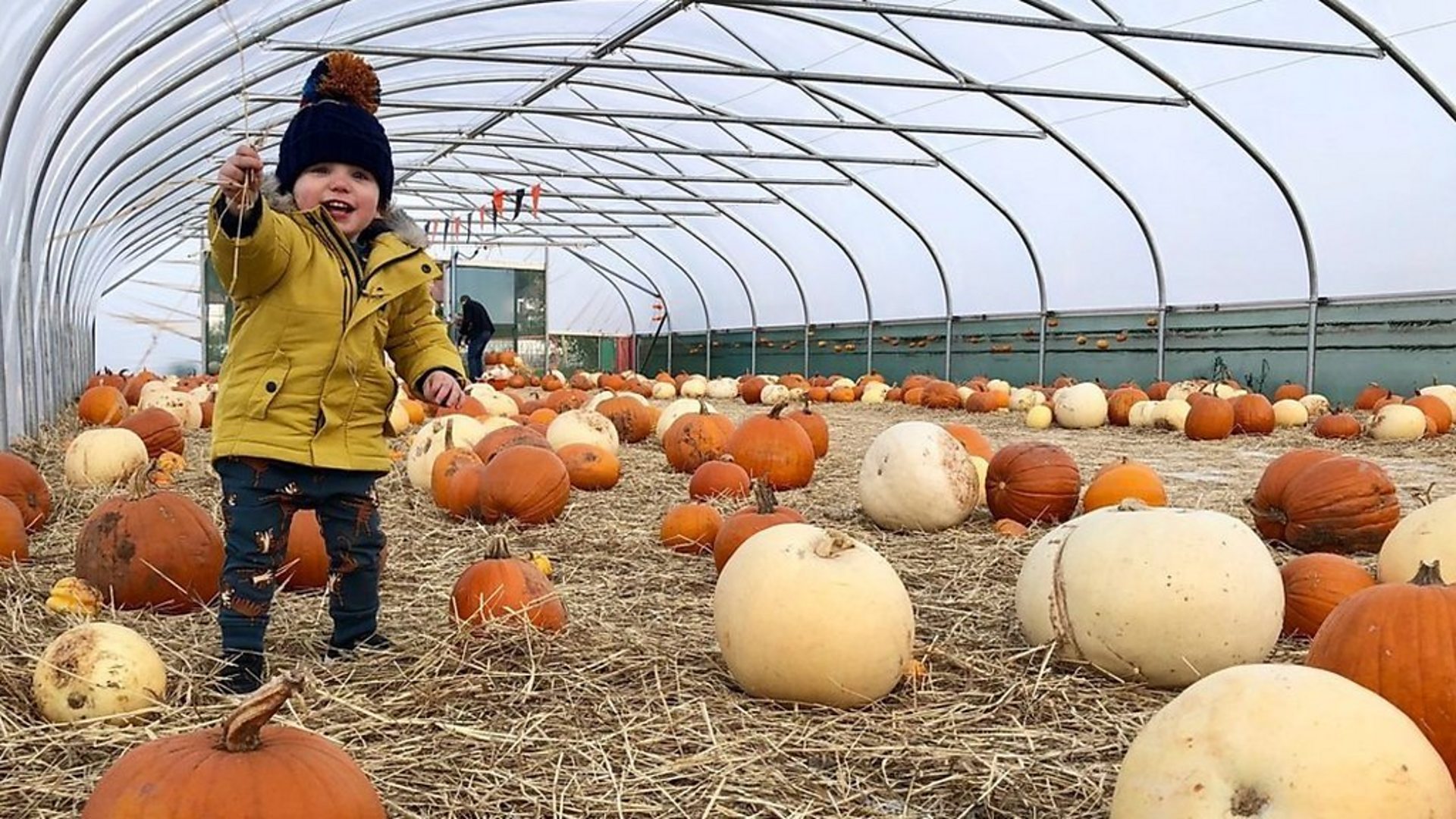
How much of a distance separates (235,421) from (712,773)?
1482mm

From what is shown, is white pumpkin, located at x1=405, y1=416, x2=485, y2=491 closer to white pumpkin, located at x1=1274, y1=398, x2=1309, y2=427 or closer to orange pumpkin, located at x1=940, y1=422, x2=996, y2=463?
orange pumpkin, located at x1=940, y1=422, x2=996, y2=463

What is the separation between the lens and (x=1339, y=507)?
14.0 ft

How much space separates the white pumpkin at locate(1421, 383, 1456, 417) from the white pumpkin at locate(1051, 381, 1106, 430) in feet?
8.98

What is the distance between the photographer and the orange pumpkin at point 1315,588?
3.22m

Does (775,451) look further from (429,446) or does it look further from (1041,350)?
(1041,350)

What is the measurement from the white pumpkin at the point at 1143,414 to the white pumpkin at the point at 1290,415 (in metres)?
1.11

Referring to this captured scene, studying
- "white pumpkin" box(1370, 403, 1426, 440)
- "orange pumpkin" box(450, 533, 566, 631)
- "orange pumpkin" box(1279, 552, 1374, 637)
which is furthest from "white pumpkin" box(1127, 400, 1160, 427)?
"orange pumpkin" box(450, 533, 566, 631)

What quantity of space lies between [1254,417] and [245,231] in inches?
359

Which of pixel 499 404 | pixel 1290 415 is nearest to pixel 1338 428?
pixel 1290 415

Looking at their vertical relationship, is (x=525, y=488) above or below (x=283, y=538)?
below

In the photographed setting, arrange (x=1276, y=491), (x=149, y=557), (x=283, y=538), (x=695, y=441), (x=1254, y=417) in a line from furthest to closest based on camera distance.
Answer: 1. (x=1254, y=417)
2. (x=695, y=441)
3. (x=1276, y=491)
4. (x=149, y=557)
5. (x=283, y=538)

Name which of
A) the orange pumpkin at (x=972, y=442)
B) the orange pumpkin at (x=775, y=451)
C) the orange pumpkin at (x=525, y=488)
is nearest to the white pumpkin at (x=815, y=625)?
the orange pumpkin at (x=525, y=488)

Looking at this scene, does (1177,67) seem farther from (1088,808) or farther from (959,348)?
(1088,808)

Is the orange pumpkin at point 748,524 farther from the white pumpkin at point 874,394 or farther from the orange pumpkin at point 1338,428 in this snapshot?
the white pumpkin at point 874,394
